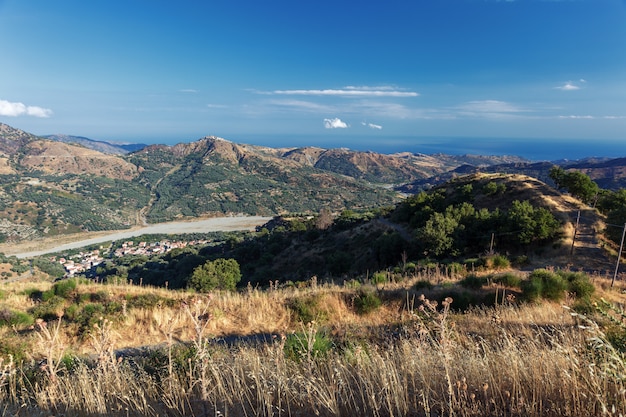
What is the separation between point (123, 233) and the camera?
13338cm

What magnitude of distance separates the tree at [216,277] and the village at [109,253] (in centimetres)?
6135

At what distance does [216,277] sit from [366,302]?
24706 millimetres

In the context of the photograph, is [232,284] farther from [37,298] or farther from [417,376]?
[417,376]

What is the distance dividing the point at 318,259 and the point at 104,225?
453 feet

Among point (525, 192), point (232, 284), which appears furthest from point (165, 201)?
point (525, 192)

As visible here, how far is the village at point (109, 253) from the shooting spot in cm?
8400

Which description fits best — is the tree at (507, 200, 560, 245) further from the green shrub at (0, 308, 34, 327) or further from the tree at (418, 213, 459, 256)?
the green shrub at (0, 308, 34, 327)

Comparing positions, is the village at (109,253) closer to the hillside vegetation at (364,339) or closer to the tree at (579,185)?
the hillside vegetation at (364,339)

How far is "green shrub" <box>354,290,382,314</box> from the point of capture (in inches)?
367

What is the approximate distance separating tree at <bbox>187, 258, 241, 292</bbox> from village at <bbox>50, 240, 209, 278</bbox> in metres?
61.4

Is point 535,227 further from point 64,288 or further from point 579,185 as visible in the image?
point 64,288

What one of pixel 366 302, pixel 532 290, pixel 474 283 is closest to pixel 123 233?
pixel 366 302

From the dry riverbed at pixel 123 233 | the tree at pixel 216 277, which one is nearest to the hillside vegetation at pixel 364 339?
the tree at pixel 216 277

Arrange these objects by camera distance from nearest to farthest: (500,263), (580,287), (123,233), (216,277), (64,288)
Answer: (580,287) < (64,288) < (500,263) < (216,277) < (123,233)
